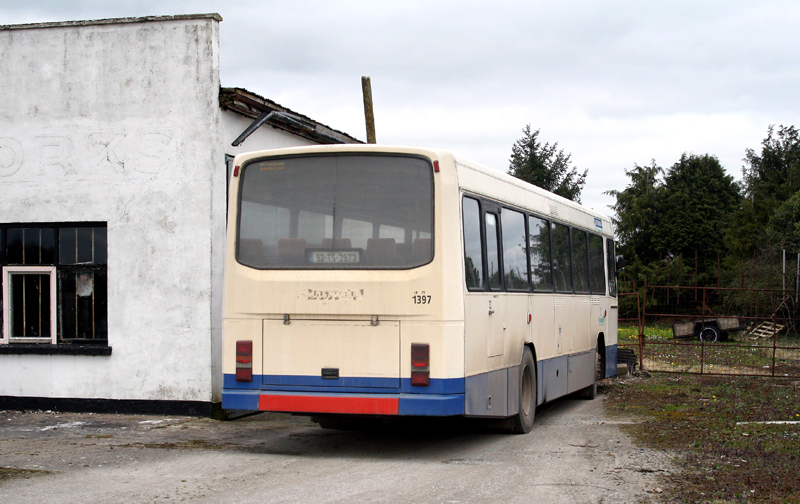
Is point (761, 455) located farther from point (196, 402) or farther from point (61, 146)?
point (61, 146)

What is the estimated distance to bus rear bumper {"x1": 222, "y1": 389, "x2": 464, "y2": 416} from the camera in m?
9.25

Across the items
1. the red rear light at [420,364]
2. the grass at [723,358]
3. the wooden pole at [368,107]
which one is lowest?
the grass at [723,358]

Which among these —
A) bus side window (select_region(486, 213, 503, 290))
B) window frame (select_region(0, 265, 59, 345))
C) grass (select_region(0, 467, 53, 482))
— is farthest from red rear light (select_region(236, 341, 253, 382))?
window frame (select_region(0, 265, 59, 345))

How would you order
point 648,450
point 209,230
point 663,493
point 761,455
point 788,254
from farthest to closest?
1. point 788,254
2. point 209,230
3. point 648,450
4. point 761,455
5. point 663,493

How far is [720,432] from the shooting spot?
11344 millimetres

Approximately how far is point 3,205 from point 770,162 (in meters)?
81.7

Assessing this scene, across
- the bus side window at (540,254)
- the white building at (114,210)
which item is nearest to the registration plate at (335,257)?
the bus side window at (540,254)

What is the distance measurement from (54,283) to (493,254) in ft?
21.7

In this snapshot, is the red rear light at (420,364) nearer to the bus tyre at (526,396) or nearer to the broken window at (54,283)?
the bus tyre at (526,396)

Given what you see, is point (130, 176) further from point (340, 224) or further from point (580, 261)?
point (580, 261)

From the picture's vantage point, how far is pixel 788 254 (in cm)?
5266

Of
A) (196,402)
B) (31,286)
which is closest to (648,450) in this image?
(196,402)

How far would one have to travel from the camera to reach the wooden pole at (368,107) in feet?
61.4

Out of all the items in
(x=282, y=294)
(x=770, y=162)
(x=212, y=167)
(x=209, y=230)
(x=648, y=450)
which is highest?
(x=770, y=162)
